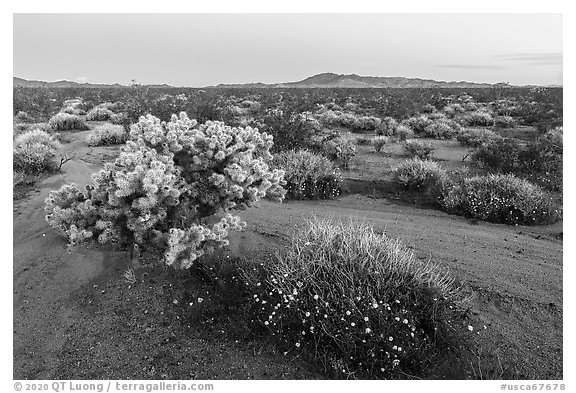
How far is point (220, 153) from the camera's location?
5777 millimetres

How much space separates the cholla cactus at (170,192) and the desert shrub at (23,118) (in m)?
15.6

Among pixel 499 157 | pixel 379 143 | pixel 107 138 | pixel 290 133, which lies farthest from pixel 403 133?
pixel 107 138

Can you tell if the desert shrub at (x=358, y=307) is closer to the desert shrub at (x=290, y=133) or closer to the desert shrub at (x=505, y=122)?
the desert shrub at (x=290, y=133)

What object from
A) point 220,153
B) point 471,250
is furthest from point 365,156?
point 220,153

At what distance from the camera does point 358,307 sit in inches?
181

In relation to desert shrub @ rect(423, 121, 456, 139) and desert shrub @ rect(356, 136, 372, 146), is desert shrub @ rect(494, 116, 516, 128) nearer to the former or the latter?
desert shrub @ rect(423, 121, 456, 139)

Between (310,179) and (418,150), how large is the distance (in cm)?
461

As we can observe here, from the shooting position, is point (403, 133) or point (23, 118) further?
point (23, 118)

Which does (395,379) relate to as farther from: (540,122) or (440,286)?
(540,122)

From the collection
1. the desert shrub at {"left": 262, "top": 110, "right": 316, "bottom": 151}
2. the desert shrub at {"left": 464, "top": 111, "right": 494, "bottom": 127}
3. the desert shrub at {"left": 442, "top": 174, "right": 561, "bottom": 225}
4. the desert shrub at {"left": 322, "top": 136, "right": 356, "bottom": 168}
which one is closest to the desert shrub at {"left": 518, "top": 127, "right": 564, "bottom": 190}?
the desert shrub at {"left": 442, "top": 174, "right": 561, "bottom": 225}

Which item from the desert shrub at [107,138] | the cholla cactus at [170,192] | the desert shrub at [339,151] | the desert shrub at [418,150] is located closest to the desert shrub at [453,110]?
the desert shrub at [418,150]

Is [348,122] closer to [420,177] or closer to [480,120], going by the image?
[480,120]

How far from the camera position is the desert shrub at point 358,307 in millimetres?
4277

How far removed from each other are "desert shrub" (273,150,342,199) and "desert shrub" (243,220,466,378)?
401cm
